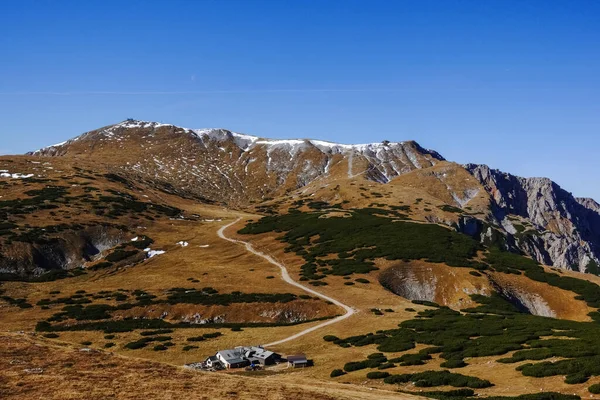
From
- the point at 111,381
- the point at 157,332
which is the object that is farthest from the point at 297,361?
the point at 111,381

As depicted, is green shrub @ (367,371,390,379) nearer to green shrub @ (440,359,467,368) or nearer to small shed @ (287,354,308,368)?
green shrub @ (440,359,467,368)

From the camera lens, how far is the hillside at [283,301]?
3322 cm

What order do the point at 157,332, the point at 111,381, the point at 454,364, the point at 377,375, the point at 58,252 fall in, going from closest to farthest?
the point at 111,381 → the point at 377,375 → the point at 454,364 → the point at 157,332 → the point at 58,252

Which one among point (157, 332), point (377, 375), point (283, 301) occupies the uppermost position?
point (377, 375)

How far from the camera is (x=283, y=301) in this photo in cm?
7619

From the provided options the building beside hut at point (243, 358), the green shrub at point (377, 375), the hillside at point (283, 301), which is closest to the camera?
the hillside at point (283, 301)

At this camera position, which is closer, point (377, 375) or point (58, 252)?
point (377, 375)

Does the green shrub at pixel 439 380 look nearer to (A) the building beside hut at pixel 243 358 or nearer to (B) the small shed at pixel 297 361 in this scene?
(B) the small shed at pixel 297 361

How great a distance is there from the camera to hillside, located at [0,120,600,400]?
109 feet

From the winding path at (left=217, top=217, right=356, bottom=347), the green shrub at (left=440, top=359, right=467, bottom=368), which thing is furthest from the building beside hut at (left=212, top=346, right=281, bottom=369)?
the green shrub at (left=440, top=359, right=467, bottom=368)

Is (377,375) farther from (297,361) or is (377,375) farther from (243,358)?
(243,358)

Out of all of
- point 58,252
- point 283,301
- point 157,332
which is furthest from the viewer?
Answer: point 58,252

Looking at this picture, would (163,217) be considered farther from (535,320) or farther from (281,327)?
(535,320)

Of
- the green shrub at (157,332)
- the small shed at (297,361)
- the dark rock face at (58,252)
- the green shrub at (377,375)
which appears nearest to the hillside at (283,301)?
the green shrub at (377,375)
